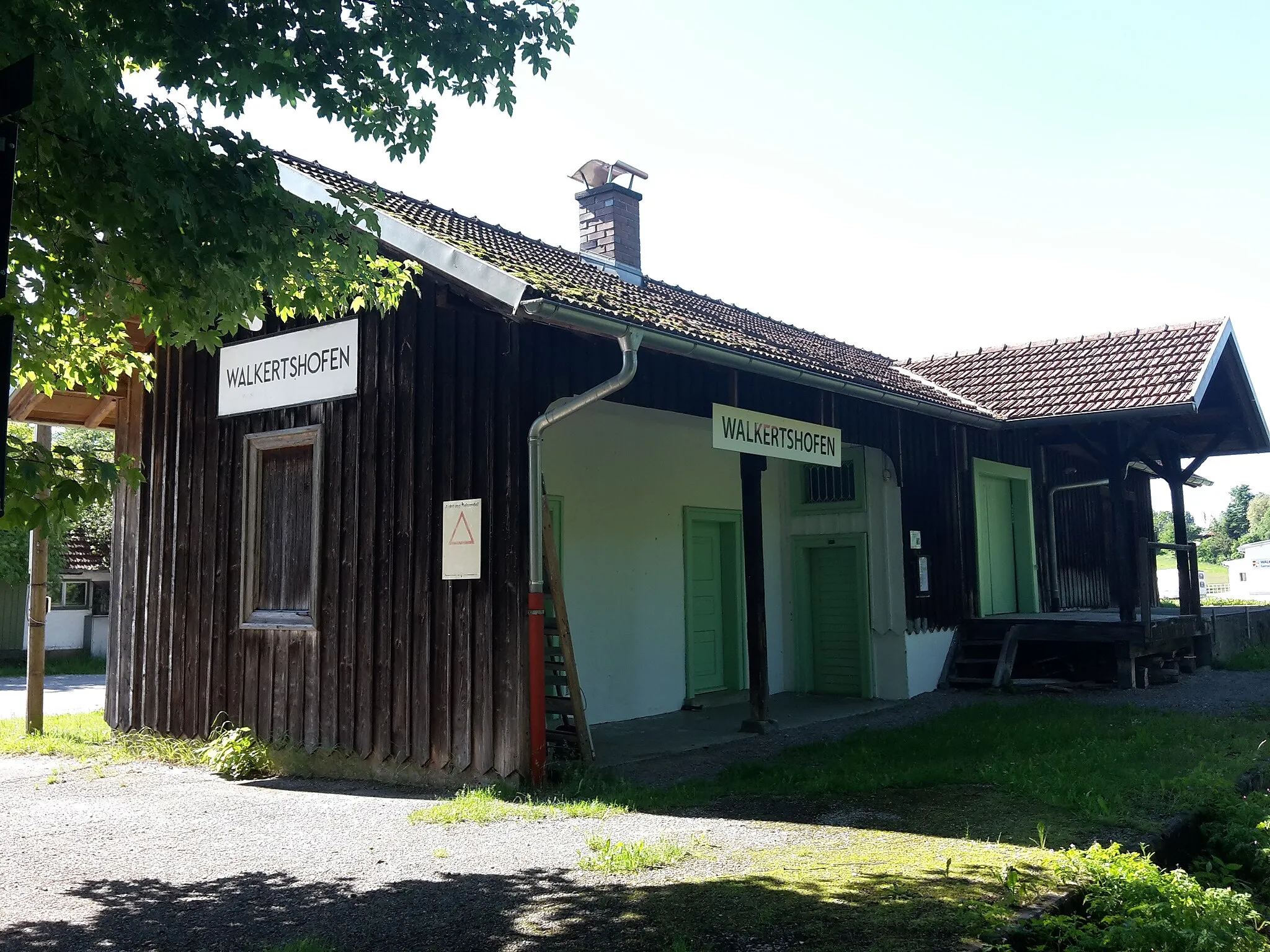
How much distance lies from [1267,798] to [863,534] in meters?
6.15

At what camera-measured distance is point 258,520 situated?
9.52 m

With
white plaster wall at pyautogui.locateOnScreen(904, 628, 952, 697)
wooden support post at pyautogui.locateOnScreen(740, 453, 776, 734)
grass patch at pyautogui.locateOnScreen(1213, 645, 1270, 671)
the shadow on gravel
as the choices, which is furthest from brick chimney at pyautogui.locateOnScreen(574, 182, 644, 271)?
grass patch at pyautogui.locateOnScreen(1213, 645, 1270, 671)

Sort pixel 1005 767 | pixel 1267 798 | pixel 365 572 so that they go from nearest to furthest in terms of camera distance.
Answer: pixel 1267 798
pixel 1005 767
pixel 365 572

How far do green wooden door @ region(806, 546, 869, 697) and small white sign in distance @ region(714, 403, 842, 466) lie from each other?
257 centimetres

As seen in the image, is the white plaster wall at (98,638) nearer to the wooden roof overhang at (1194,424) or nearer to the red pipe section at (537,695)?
the wooden roof overhang at (1194,424)

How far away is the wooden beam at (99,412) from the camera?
36.6ft

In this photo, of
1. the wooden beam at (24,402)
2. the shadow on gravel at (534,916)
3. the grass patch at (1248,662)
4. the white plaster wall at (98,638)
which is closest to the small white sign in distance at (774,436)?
the shadow on gravel at (534,916)

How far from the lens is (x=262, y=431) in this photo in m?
9.45

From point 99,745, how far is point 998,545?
430 inches

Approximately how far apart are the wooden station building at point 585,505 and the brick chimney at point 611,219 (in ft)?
0.12

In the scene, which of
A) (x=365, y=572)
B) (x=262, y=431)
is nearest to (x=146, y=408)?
(x=262, y=431)

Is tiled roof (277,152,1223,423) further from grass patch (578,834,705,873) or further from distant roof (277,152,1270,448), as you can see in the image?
grass patch (578,834,705,873)

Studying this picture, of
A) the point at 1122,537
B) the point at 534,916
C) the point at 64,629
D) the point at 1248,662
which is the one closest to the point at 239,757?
the point at 534,916

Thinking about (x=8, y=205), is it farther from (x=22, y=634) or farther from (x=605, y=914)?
(x=22, y=634)
